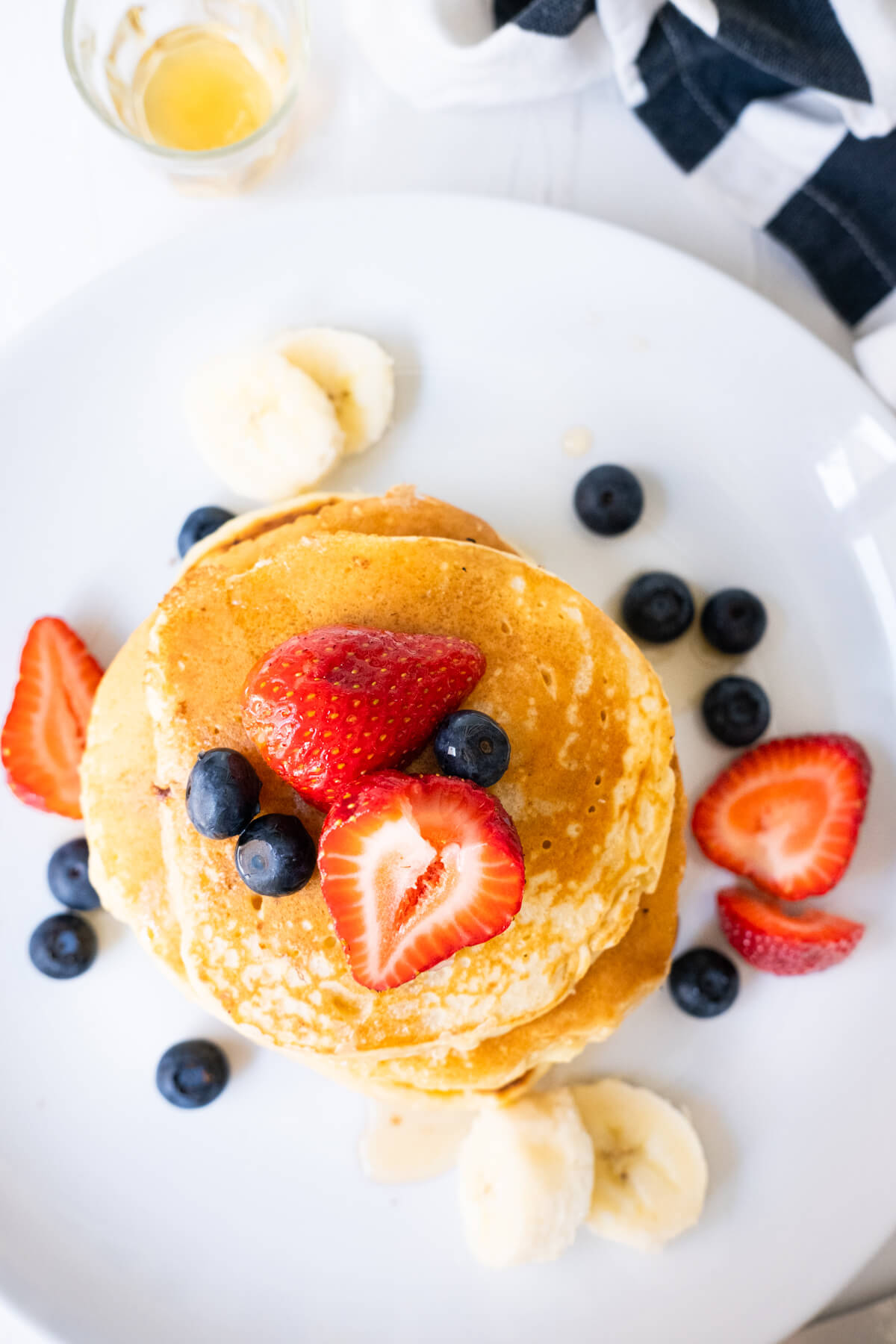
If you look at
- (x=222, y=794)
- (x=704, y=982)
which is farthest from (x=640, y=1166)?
(x=222, y=794)

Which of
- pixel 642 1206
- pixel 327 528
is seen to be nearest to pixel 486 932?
pixel 327 528

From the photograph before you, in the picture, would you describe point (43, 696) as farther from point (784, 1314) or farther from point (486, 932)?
point (784, 1314)

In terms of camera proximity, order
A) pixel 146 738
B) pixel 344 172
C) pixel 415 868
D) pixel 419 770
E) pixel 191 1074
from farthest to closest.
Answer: pixel 344 172 < pixel 191 1074 < pixel 146 738 < pixel 419 770 < pixel 415 868

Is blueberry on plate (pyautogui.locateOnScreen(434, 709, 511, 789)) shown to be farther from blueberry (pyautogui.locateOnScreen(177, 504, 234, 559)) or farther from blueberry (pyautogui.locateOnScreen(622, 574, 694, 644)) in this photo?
blueberry (pyautogui.locateOnScreen(177, 504, 234, 559))

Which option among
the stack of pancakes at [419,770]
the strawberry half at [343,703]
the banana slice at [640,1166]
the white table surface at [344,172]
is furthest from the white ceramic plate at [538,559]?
the strawberry half at [343,703]

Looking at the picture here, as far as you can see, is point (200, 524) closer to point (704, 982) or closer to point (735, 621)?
point (735, 621)

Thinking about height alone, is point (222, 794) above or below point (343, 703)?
below
